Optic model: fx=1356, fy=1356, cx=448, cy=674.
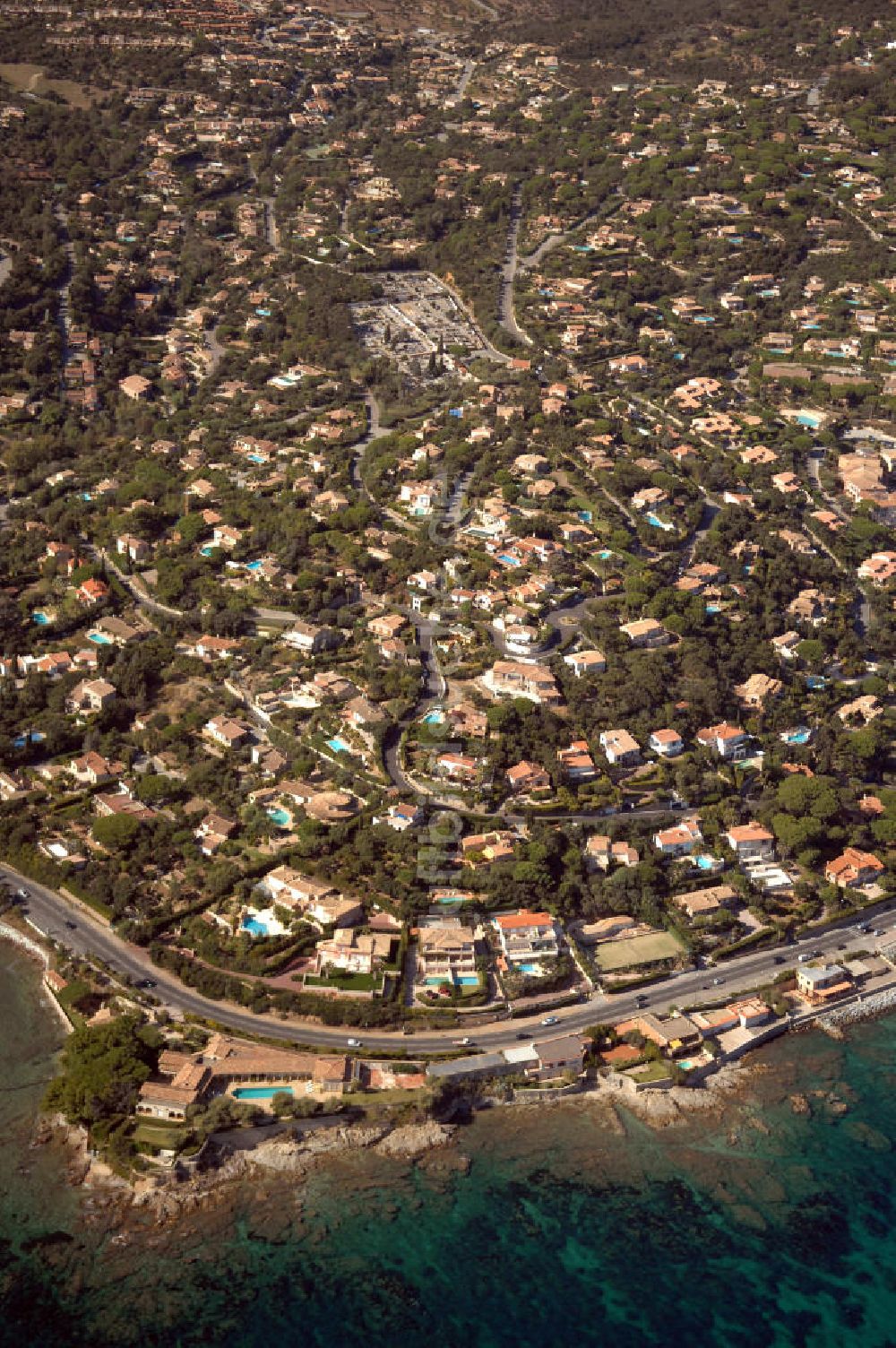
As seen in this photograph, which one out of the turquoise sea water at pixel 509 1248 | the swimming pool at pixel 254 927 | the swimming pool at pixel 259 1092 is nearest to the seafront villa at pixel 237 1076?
the swimming pool at pixel 259 1092

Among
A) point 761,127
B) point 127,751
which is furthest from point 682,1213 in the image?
point 761,127

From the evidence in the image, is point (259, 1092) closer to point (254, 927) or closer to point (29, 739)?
point (254, 927)

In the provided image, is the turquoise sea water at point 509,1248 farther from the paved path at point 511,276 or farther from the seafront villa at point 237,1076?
the paved path at point 511,276

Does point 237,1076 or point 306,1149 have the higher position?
point 237,1076

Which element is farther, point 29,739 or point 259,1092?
point 29,739

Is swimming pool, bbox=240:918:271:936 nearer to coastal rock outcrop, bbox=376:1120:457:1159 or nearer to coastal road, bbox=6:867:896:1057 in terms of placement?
coastal road, bbox=6:867:896:1057

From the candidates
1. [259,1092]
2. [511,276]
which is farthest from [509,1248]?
[511,276]

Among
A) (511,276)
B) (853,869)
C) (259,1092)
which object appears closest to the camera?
(259,1092)

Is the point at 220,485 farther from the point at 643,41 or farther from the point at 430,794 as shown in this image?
the point at 643,41
